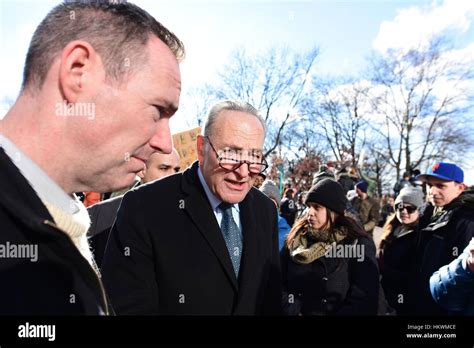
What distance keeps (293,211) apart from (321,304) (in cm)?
412

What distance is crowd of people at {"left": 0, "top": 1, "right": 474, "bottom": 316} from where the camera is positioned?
73cm

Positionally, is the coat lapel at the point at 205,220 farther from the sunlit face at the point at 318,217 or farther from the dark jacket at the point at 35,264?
the sunlit face at the point at 318,217

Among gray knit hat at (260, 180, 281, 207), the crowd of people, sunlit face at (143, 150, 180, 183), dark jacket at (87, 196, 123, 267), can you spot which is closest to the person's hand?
the crowd of people

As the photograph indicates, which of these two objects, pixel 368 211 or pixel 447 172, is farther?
pixel 368 211

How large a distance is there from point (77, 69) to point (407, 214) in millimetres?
3681

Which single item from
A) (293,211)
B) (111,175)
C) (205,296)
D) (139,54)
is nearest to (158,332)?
(205,296)

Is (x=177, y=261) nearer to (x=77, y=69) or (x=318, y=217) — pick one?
(x=77, y=69)

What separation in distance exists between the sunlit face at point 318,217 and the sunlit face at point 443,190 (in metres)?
0.99

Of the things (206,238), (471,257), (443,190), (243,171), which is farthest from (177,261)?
(443,190)

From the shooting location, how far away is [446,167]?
3.09m

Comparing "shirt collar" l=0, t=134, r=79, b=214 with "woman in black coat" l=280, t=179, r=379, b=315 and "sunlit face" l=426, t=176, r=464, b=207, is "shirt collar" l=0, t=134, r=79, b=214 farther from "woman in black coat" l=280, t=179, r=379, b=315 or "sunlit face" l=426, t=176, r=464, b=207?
"sunlit face" l=426, t=176, r=464, b=207

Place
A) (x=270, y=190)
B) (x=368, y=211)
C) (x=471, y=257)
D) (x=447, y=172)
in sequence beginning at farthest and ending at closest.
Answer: (x=368, y=211) → (x=270, y=190) → (x=447, y=172) → (x=471, y=257)

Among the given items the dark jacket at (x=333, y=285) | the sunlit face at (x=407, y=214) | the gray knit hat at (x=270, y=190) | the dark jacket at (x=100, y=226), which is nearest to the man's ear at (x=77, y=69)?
the dark jacket at (x=100, y=226)

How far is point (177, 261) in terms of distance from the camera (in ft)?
5.30
